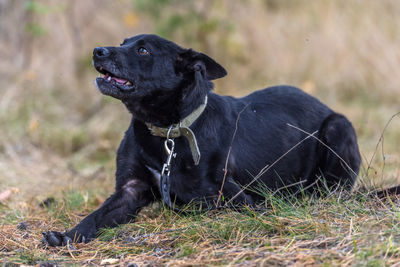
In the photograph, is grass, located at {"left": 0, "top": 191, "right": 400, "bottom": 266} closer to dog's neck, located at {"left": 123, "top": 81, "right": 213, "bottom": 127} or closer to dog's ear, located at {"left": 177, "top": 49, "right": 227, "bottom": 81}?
dog's neck, located at {"left": 123, "top": 81, "right": 213, "bottom": 127}

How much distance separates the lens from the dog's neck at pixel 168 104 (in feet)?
11.2

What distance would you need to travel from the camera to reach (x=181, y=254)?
8.57ft

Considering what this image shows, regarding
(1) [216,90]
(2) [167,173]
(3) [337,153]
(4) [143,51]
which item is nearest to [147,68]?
(4) [143,51]

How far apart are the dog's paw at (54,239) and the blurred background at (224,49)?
12.7ft

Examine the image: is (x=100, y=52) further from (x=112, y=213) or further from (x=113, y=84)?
(x=112, y=213)

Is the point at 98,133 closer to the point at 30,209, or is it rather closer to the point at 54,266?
the point at 30,209

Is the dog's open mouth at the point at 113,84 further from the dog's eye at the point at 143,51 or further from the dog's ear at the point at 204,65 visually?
the dog's ear at the point at 204,65

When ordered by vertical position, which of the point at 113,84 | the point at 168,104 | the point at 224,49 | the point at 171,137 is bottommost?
the point at 171,137

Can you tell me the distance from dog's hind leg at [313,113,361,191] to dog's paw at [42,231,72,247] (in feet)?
6.97

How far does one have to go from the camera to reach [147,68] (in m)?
3.40

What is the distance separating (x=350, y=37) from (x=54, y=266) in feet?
23.9

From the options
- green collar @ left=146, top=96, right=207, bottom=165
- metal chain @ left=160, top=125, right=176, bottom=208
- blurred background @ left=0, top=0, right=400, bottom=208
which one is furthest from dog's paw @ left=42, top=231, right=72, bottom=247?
blurred background @ left=0, top=0, right=400, bottom=208

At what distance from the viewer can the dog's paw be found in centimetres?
300

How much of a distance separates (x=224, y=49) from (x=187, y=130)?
5359 mm
